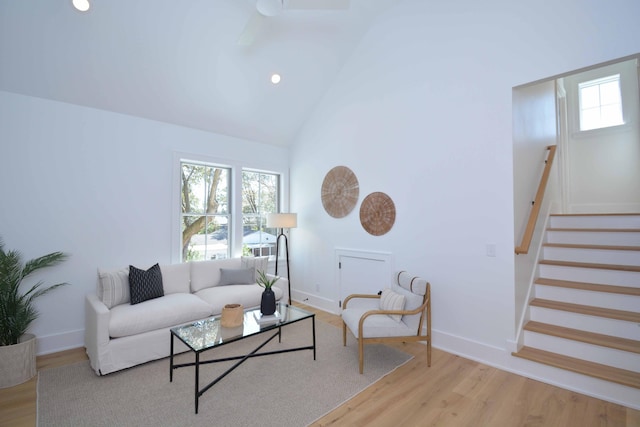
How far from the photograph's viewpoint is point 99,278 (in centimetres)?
316

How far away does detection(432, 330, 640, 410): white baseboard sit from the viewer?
2180 millimetres

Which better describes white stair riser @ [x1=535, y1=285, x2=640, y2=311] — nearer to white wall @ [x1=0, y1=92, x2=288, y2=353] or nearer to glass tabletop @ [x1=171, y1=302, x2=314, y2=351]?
glass tabletop @ [x1=171, y1=302, x2=314, y2=351]

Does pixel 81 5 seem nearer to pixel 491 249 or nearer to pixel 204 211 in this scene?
pixel 204 211

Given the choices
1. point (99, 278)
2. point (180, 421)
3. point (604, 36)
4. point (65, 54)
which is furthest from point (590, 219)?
point (65, 54)

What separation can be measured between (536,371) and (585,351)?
0.43 meters

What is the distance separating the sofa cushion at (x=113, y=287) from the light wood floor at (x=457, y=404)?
0.83 metres

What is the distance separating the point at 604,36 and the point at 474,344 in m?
2.88

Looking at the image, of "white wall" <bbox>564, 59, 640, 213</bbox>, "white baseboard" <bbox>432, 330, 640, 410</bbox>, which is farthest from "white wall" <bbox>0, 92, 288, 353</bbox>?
"white wall" <bbox>564, 59, 640, 213</bbox>

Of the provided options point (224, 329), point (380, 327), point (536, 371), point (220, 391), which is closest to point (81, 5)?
point (224, 329)

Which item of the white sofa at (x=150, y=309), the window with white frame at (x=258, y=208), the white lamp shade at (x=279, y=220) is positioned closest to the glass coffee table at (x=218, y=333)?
the white sofa at (x=150, y=309)

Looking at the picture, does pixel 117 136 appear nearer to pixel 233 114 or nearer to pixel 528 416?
pixel 233 114

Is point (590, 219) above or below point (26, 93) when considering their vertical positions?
below

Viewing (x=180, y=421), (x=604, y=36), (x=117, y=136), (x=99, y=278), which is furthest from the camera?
(x=117, y=136)

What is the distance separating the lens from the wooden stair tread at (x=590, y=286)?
8.61ft
